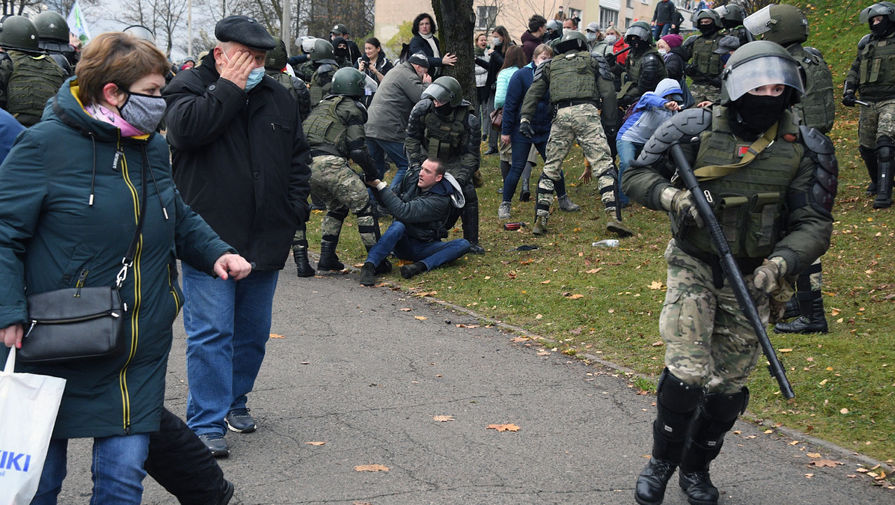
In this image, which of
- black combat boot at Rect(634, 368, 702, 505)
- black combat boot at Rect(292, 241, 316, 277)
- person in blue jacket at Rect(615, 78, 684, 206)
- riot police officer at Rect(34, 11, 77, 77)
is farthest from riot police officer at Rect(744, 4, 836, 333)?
riot police officer at Rect(34, 11, 77, 77)

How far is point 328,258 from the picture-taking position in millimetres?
10305

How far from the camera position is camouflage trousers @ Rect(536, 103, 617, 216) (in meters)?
11.4

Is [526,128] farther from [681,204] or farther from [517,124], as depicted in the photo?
[681,204]

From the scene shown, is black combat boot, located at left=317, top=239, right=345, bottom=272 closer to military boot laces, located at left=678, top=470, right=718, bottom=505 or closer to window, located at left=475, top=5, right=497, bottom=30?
military boot laces, located at left=678, top=470, right=718, bottom=505

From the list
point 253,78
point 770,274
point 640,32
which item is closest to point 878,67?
point 640,32

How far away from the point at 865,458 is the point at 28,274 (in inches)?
164

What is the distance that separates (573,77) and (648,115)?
3.71ft

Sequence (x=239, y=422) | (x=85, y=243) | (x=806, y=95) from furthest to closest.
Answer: (x=806, y=95) → (x=239, y=422) → (x=85, y=243)

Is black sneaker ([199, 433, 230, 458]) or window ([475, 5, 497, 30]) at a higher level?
Result: window ([475, 5, 497, 30])

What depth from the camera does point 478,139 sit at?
35.1 feet

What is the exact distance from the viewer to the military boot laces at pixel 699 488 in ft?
14.5

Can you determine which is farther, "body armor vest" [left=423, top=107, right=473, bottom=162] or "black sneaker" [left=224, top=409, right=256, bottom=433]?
"body armor vest" [left=423, top=107, right=473, bottom=162]

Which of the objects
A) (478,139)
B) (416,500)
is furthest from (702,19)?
(416,500)

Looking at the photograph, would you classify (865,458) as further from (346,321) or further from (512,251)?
(512,251)
